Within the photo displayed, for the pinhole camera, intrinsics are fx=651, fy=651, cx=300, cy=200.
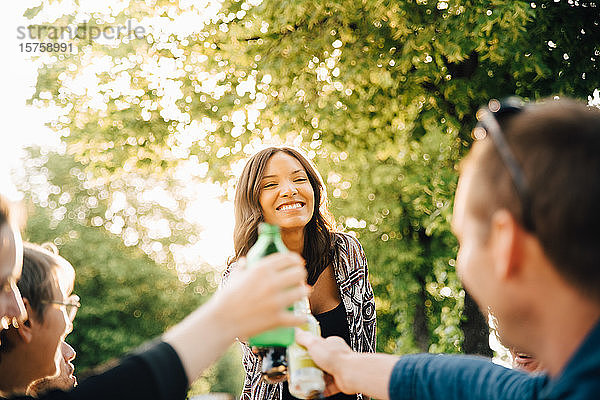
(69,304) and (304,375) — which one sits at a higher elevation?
(69,304)

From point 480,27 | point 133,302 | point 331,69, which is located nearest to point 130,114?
point 331,69

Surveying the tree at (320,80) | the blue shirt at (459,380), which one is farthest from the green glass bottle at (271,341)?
the tree at (320,80)

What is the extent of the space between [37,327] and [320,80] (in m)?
6.07

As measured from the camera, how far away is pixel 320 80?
8336mm

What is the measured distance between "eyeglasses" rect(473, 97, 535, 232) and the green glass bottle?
3.26 feet

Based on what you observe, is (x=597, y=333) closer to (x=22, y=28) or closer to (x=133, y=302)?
(x=22, y=28)

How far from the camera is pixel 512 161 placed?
1.42 meters

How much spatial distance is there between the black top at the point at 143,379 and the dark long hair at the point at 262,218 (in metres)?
2.56

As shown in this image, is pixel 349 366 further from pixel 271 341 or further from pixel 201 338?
pixel 201 338

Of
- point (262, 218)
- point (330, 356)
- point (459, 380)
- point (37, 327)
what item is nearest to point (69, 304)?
point (37, 327)

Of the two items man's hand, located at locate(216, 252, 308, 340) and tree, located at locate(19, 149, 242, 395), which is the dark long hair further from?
tree, located at locate(19, 149, 242, 395)

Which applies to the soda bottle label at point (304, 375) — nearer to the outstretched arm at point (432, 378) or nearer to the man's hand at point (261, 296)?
the outstretched arm at point (432, 378)

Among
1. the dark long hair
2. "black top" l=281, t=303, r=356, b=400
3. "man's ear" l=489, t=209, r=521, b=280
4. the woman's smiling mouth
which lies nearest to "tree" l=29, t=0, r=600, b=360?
the dark long hair

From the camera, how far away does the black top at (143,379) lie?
1.49 meters
